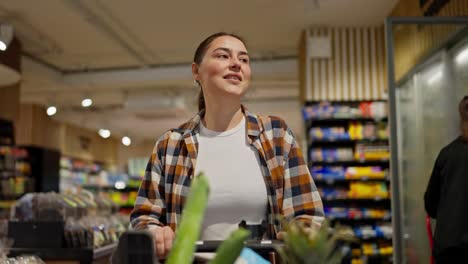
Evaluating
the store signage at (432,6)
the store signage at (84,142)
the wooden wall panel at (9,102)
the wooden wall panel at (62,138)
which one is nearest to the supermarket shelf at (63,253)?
the store signage at (432,6)

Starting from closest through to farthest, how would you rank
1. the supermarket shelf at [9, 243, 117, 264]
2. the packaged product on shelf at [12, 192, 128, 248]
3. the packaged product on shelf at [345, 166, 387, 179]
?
the supermarket shelf at [9, 243, 117, 264] < the packaged product on shelf at [12, 192, 128, 248] < the packaged product on shelf at [345, 166, 387, 179]

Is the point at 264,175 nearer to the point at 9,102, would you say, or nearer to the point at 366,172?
the point at 366,172

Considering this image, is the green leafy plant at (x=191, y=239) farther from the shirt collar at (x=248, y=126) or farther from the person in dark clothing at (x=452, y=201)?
the person in dark clothing at (x=452, y=201)

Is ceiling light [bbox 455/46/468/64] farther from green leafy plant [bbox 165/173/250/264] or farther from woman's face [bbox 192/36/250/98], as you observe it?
green leafy plant [bbox 165/173/250/264]

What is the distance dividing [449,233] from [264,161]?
6.56 feet

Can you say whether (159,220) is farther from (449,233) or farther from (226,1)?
(226,1)

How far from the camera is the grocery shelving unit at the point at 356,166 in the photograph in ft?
21.8

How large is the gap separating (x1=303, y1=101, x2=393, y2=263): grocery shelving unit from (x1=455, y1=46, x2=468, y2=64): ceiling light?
313cm

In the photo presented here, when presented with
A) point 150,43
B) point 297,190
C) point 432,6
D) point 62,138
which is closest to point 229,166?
point 297,190

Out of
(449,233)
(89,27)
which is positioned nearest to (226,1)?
(89,27)

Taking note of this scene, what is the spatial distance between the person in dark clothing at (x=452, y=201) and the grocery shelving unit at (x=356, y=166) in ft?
11.4

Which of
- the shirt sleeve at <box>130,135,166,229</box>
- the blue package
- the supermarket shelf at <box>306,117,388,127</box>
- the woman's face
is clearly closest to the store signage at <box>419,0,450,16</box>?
the supermarket shelf at <box>306,117,388,127</box>

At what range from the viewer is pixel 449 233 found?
120 inches

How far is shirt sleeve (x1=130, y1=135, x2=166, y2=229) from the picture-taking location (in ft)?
4.75
